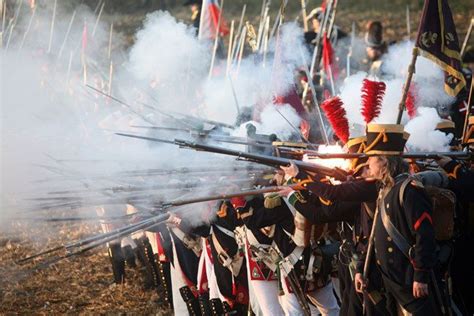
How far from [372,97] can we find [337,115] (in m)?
0.45

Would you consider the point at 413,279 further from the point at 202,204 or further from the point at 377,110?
the point at 202,204

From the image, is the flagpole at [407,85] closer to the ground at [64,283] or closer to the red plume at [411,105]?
the red plume at [411,105]

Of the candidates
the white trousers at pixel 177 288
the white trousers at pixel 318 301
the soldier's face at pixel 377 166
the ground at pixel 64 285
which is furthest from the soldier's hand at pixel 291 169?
the ground at pixel 64 285

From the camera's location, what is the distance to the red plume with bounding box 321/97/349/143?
258 inches

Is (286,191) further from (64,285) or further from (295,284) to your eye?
(64,285)

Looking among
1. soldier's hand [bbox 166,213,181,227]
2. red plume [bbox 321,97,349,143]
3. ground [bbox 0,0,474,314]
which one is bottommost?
ground [bbox 0,0,474,314]

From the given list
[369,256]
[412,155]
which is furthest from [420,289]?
[412,155]

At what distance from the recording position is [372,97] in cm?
622

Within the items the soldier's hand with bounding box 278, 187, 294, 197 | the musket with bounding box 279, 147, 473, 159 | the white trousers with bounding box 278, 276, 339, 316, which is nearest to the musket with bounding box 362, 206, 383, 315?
the musket with bounding box 279, 147, 473, 159

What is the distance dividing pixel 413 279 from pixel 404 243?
0.23m

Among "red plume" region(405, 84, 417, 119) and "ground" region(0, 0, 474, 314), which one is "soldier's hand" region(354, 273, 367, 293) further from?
"ground" region(0, 0, 474, 314)

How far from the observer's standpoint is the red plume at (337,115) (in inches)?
258

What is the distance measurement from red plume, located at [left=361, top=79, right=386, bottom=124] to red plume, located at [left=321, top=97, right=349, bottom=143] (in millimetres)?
295

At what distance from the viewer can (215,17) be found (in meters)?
14.2
